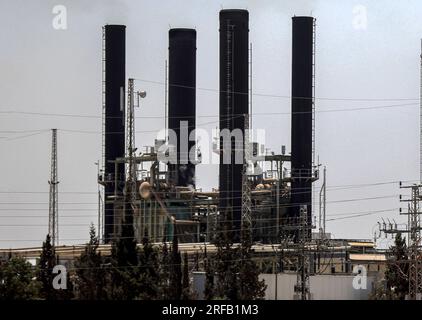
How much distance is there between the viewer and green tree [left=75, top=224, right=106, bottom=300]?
78000 mm

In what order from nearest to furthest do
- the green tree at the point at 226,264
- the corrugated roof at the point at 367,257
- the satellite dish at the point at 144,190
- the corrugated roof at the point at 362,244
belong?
the green tree at the point at 226,264
the satellite dish at the point at 144,190
the corrugated roof at the point at 367,257
the corrugated roof at the point at 362,244

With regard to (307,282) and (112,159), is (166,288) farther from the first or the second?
(112,159)

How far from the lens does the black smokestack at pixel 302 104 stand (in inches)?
3809

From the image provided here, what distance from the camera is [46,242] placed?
79750 millimetres

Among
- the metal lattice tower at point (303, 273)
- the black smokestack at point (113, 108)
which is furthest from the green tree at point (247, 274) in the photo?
the black smokestack at point (113, 108)

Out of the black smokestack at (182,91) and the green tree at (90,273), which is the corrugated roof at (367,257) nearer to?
the black smokestack at (182,91)

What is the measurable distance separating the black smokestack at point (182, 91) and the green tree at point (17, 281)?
91.5 feet

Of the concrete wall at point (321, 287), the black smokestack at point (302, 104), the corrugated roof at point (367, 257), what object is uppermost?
the black smokestack at point (302, 104)

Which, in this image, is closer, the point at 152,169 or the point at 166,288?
the point at 166,288

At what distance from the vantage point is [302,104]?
97000mm
